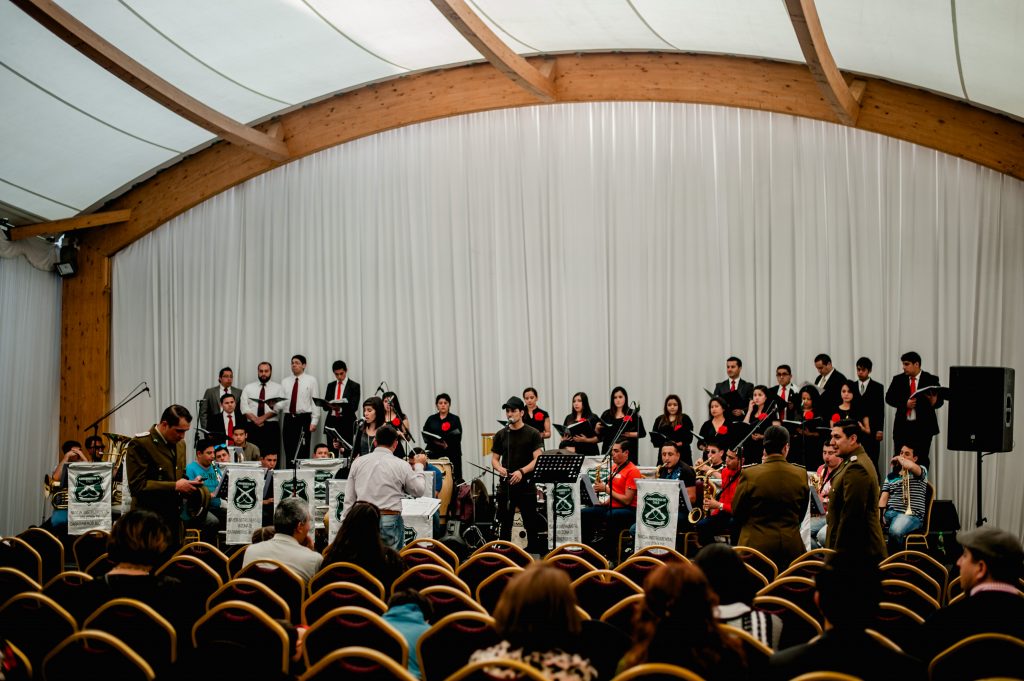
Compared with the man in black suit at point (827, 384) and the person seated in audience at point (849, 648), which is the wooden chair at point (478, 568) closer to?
the person seated in audience at point (849, 648)

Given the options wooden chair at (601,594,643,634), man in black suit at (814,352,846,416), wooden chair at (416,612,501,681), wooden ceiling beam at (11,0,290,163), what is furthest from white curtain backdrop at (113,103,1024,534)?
wooden chair at (416,612,501,681)

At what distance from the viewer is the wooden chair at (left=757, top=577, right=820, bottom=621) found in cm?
418

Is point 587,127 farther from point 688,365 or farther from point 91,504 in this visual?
point 91,504

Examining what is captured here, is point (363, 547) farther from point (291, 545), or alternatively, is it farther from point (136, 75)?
point (136, 75)

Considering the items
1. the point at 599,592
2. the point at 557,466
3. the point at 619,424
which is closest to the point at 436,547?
the point at 599,592

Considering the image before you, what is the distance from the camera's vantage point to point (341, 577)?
455 centimetres

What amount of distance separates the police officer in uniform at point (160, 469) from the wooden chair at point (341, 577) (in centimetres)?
227

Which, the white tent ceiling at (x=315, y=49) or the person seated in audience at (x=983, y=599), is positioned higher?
the white tent ceiling at (x=315, y=49)

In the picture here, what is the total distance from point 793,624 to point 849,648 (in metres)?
0.99

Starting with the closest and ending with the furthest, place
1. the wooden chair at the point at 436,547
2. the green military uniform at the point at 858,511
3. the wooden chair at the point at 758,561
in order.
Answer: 1. the wooden chair at the point at 758,561
2. the green military uniform at the point at 858,511
3. the wooden chair at the point at 436,547

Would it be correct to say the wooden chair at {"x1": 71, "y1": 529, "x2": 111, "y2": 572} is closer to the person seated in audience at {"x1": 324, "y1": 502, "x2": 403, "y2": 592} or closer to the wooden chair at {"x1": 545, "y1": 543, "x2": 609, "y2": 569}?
the person seated in audience at {"x1": 324, "y1": 502, "x2": 403, "y2": 592}

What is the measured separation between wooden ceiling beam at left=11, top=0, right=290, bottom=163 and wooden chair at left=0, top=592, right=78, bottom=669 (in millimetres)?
6728

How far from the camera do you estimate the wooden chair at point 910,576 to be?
4526 mm

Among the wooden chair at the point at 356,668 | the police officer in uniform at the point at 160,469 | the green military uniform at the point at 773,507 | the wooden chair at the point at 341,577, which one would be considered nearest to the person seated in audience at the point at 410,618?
the wooden chair at the point at 356,668
